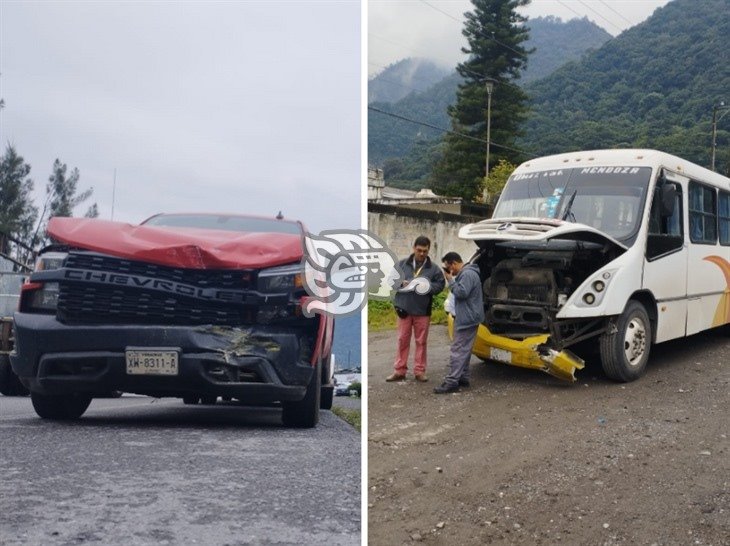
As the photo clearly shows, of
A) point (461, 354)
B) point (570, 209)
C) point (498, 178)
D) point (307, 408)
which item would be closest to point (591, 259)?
point (570, 209)

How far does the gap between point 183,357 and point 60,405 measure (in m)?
0.42

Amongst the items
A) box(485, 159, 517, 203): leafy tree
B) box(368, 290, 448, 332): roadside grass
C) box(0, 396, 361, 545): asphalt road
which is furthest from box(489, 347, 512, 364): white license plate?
box(0, 396, 361, 545): asphalt road

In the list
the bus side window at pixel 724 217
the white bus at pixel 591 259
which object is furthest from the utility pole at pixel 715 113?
the bus side window at pixel 724 217

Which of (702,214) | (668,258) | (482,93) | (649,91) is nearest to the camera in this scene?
(482,93)

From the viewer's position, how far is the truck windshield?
353 centimetres

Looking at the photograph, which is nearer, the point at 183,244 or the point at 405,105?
the point at 183,244

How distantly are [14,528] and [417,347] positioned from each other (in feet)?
4.54

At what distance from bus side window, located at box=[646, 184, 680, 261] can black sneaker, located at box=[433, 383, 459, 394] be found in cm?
146

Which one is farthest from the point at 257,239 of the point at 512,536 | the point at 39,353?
the point at 512,536

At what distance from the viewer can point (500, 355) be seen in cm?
324

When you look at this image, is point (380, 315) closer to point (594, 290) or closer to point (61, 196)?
point (61, 196)

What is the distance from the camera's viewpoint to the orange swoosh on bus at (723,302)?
438cm

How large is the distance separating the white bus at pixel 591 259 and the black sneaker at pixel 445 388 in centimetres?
58

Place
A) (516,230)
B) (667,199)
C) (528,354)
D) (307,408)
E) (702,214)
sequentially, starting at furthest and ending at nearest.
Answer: (702,214) < (667,199) < (528,354) < (516,230) < (307,408)
